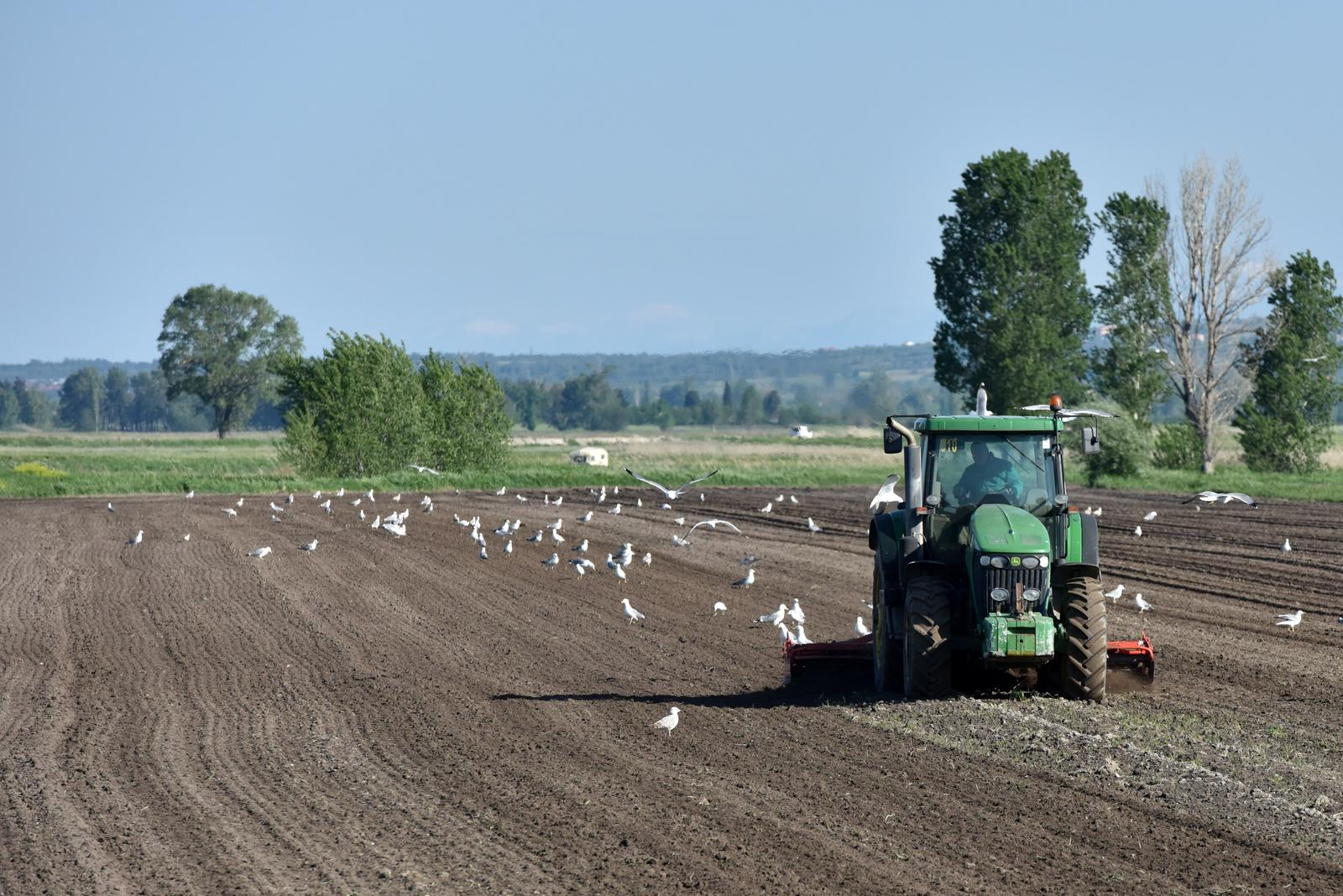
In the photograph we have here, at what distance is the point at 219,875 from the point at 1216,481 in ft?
150

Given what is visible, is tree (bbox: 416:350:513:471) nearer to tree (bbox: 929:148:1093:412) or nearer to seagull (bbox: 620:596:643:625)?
tree (bbox: 929:148:1093:412)

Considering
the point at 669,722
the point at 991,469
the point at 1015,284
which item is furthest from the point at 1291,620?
the point at 1015,284

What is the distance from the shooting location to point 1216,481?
49562 mm

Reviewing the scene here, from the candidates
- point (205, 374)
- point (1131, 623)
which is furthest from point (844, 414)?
point (205, 374)

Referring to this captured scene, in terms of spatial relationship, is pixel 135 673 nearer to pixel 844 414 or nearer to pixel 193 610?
pixel 193 610

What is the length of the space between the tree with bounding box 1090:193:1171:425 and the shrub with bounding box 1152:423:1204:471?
4.15 ft

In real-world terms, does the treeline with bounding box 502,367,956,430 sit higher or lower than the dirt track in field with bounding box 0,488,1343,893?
higher

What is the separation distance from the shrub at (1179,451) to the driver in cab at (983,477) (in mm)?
46036

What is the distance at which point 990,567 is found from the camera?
1181 cm

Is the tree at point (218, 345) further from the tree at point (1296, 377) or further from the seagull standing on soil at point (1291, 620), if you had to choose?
the seagull standing on soil at point (1291, 620)

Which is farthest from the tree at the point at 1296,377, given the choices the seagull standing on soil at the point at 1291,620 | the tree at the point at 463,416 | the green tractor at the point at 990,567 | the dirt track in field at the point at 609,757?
the green tractor at the point at 990,567

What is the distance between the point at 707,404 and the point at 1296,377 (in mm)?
60825

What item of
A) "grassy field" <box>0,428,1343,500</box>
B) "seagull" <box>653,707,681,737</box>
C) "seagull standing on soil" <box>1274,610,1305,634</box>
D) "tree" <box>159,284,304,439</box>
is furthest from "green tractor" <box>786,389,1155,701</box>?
"tree" <box>159,284,304,439</box>

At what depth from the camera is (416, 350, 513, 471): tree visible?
207 ft
